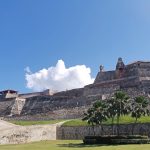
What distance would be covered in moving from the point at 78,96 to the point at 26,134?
3630 cm

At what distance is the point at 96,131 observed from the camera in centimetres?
7206

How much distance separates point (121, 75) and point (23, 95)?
97.9 ft

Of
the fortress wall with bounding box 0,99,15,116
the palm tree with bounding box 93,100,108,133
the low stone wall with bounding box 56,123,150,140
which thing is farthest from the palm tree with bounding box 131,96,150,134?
the fortress wall with bounding box 0,99,15,116

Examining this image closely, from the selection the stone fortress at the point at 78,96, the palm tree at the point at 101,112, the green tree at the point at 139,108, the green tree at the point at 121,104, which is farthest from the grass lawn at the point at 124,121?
the stone fortress at the point at 78,96

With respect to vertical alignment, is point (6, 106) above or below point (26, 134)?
above

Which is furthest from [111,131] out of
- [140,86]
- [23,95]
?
[23,95]

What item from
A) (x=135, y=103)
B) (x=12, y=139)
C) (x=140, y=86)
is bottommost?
(x=12, y=139)

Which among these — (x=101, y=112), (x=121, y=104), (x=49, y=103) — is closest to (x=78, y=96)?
(x=49, y=103)

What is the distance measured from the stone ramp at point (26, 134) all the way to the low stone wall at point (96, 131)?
5.91ft

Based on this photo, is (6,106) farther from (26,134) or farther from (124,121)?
(124,121)

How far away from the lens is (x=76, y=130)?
72375mm

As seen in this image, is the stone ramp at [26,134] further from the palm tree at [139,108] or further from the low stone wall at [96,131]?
the palm tree at [139,108]

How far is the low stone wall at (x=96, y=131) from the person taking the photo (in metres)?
67.8

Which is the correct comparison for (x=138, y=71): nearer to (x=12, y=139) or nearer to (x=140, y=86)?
(x=140, y=86)
